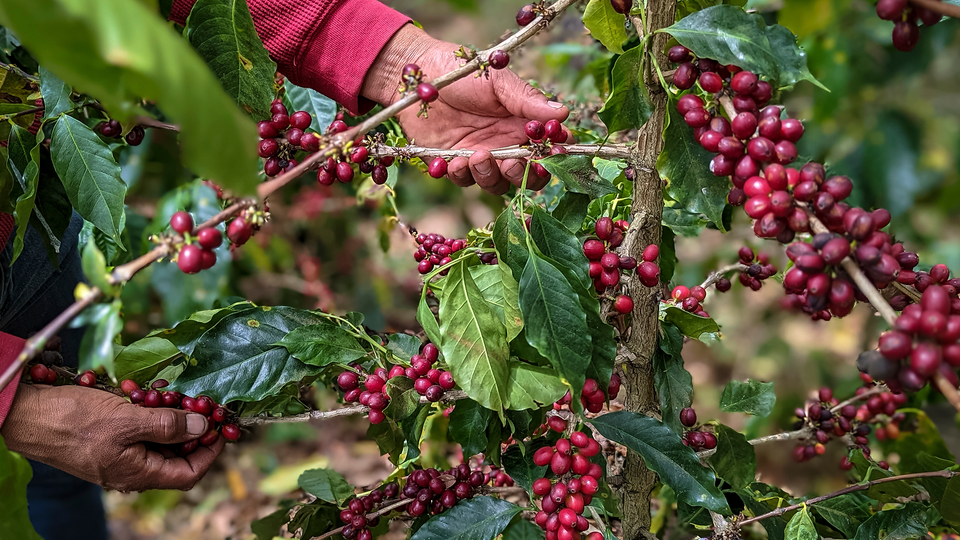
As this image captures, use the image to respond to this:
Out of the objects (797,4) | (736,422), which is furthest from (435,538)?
(736,422)

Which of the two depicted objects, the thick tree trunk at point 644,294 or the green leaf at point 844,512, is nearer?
the thick tree trunk at point 644,294

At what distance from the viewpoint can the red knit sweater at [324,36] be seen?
3.19 feet

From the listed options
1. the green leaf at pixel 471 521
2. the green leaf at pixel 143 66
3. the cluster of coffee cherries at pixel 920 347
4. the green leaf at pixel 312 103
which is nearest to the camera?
the green leaf at pixel 143 66

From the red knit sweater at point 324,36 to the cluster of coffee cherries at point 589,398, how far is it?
0.59 metres

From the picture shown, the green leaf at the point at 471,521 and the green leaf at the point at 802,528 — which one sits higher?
the green leaf at the point at 802,528

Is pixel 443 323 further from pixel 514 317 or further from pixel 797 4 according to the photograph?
pixel 797 4

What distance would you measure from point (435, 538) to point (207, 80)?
2.09ft

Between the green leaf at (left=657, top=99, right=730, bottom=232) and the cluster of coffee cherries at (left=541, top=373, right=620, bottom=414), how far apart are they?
23 cm

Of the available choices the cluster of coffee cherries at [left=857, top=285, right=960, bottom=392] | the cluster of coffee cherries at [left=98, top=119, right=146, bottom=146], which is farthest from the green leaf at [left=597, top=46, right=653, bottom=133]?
the cluster of coffee cherries at [left=98, top=119, right=146, bottom=146]

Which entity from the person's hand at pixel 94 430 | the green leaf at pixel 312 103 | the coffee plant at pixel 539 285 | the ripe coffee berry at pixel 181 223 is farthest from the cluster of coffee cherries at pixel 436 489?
the green leaf at pixel 312 103

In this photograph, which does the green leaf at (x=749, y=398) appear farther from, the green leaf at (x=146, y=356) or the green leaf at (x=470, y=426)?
the green leaf at (x=146, y=356)

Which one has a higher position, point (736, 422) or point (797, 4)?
point (797, 4)

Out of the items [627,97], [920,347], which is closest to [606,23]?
[627,97]

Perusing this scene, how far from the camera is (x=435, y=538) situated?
80cm
